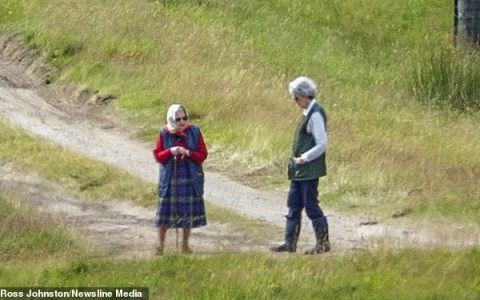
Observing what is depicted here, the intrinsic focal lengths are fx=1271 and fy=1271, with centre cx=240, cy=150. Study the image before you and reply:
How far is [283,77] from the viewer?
1970 cm

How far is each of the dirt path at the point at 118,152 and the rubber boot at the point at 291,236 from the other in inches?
14.2

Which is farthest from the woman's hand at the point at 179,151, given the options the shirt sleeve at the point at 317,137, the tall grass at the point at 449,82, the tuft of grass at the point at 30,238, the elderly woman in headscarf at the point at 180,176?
the tall grass at the point at 449,82

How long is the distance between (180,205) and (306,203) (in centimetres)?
113

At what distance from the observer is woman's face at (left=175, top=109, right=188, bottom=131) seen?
11.1 meters

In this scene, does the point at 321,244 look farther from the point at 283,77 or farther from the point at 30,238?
the point at 283,77

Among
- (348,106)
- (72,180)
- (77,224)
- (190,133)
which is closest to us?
(190,133)

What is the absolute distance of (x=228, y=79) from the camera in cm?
1862

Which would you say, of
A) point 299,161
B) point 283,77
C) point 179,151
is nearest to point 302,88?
point 299,161

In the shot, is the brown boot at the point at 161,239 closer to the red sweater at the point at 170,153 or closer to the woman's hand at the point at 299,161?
the red sweater at the point at 170,153

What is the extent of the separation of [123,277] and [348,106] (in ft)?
29.5

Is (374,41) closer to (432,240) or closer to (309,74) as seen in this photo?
(309,74)

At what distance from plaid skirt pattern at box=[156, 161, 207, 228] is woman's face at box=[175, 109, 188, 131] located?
1.07 ft

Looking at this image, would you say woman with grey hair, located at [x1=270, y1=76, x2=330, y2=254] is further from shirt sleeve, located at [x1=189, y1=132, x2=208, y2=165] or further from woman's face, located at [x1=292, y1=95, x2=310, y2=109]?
shirt sleeve, located at [x1=189, y1=132, x2=208, y2=165]

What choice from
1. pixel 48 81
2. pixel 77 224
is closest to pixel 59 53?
pixel 48 81
